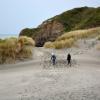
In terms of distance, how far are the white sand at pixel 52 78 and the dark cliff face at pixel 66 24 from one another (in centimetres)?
2316

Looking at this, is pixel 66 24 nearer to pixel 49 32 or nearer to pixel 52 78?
pixel 49 32

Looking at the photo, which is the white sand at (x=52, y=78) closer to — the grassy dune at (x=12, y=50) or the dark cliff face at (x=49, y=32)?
the grassy dune at (x=12, y=50)

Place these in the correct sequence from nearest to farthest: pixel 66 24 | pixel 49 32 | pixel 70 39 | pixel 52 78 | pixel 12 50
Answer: pixel 52 78 → pixel 12 50 → pixel 70 39 → pixel 49 32 → pixel 66 24

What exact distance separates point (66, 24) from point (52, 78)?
36147mm

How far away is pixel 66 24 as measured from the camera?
185 ft

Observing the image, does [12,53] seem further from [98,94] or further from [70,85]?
[98,94]

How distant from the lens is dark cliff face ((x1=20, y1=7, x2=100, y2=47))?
5271cm

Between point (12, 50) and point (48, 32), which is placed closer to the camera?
point (12, 50)

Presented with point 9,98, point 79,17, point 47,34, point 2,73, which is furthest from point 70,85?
point 79,17

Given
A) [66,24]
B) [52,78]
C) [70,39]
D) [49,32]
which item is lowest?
[52,78]

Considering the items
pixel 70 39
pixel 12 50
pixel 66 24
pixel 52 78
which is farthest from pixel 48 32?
pixel 52 78

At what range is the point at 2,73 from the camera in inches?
910

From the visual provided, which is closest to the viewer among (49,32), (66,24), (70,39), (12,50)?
(12,50)

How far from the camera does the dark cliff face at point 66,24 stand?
5271 centimetres
